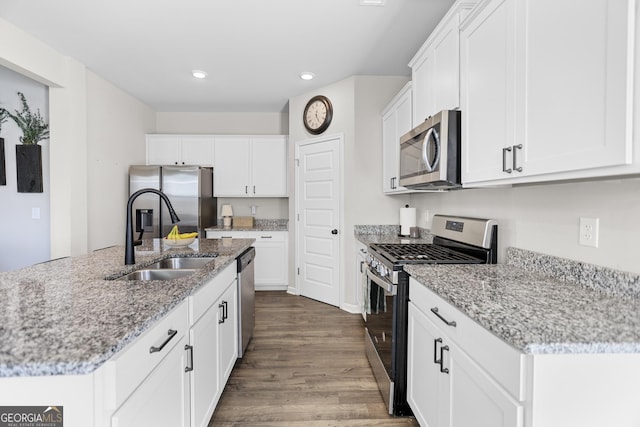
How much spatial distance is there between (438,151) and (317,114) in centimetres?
244

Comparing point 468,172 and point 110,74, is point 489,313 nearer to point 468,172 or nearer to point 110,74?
point 468,172

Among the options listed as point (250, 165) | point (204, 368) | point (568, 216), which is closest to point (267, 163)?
point (250, 165)

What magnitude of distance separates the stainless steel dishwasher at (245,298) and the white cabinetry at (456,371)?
1.24m

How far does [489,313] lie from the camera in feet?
3.35

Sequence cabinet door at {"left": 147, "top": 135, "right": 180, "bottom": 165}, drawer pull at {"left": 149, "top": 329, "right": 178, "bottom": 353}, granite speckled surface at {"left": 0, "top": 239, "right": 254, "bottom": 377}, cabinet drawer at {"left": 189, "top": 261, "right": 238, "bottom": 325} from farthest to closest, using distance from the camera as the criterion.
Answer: cabinet door at {"left": 147, "top": 135, "right": 180, "bottom": 165}
cabinet drawer at {"left": 189, "top": 261, "right": 238, "bottom": 325}
drawer pull at {"left": 149, "top": 329, "right": 178, "bottom": 353}
granite speckled surface at {"left": 0, "top": 239, "right": 254, "bottom": 377}

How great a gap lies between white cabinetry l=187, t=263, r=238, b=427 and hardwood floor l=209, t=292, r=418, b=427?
0.70ft

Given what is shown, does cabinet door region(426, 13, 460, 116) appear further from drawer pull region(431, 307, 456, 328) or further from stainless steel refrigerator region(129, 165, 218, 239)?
stainless steel refrigerator region(129, 165, 218, 239)

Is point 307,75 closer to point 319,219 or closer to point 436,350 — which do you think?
point 319,219

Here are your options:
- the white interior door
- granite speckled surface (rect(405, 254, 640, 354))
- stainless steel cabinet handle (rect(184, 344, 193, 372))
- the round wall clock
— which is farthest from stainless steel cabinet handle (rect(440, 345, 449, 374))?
the round wall clock

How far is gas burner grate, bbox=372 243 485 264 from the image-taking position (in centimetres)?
186

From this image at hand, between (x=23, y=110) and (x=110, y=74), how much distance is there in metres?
0.90

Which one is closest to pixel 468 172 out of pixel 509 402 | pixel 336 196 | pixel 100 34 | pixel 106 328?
pixel 509 402

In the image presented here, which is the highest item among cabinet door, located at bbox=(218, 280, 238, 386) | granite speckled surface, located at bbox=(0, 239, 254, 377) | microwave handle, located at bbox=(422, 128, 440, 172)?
microwave handle, located at bbox=(422, 128, 440, 172)

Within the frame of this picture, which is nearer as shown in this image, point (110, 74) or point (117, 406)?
point (117, 406)
